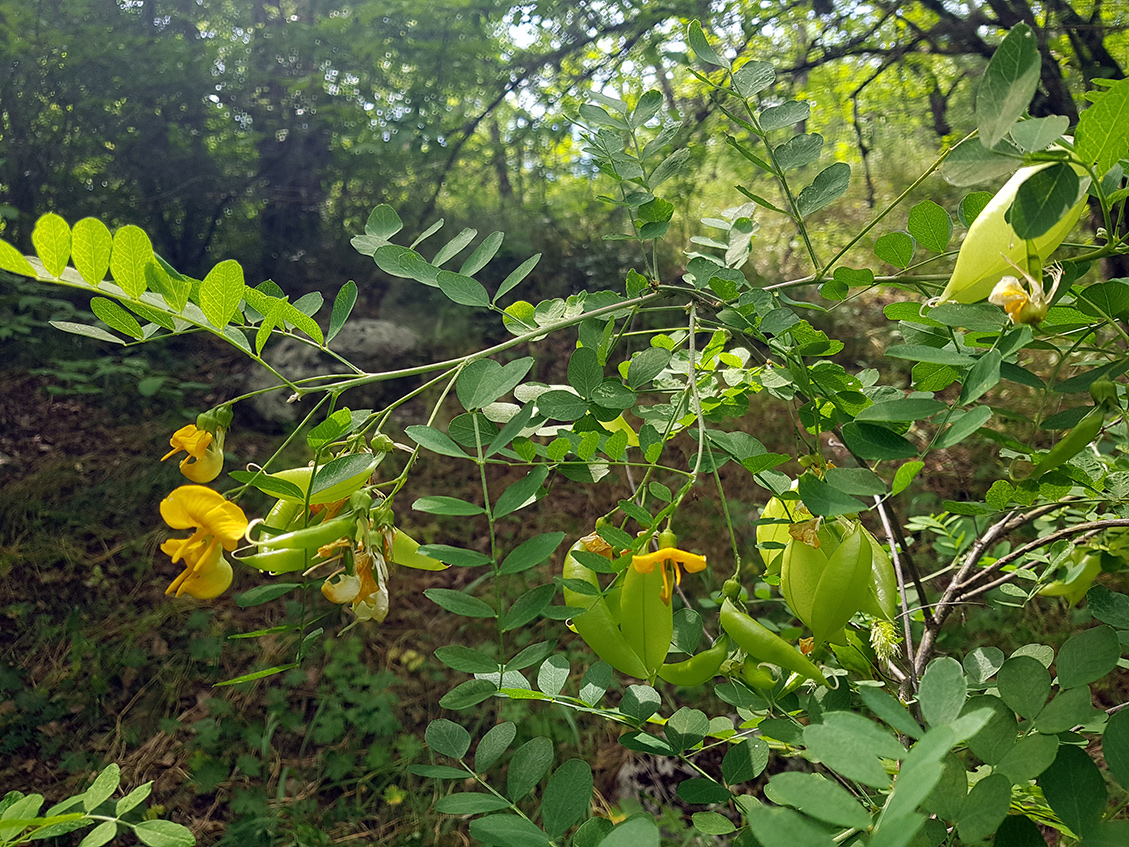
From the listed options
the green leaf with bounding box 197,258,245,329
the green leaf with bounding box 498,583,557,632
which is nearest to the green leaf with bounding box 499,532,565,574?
the green leaf with bounding box 498,583,557,632

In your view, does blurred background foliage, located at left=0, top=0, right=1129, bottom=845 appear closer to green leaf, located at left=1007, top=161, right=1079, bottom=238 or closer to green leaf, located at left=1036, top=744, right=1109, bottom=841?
green leaf, located at left=1036, top=744, right=1109, bottom=841

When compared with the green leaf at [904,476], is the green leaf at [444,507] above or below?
above

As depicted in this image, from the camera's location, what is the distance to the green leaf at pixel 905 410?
36 cm

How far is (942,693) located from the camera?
0.29 meters

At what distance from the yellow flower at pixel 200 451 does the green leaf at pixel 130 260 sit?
0.29 feet

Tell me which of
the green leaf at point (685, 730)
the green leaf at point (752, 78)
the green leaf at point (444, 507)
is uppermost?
the green leaf at point (752, 78)

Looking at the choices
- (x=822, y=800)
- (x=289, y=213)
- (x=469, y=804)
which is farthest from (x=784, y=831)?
(x=289, y=213)

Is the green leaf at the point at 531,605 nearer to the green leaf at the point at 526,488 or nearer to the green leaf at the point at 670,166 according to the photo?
the green leaf at the point at 526,488

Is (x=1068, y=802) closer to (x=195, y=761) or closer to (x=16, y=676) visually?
(x=195, y=761)

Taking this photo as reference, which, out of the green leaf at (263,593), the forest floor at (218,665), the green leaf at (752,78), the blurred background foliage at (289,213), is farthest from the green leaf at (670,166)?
the blurred background foliage at (289,213)

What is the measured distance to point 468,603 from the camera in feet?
1.29

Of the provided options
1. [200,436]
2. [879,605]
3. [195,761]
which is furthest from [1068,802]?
[195,761]

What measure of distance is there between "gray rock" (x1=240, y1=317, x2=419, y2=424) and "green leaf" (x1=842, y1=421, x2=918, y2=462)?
2.55 m

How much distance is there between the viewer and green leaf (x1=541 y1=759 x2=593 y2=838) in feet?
1.30
